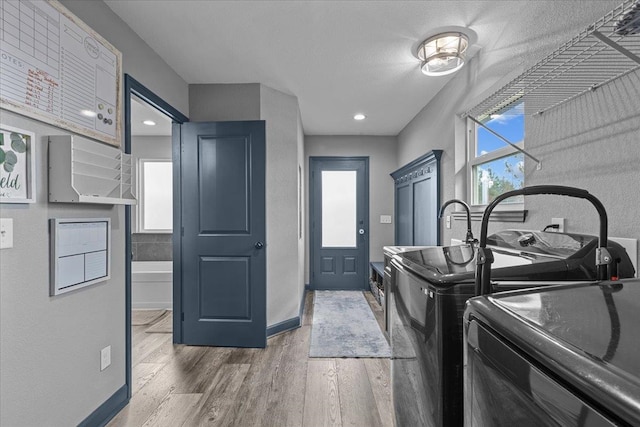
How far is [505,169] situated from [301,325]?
249 centimetres

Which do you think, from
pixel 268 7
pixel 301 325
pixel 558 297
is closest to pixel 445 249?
pixel 558 297

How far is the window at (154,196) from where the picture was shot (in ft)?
15.2

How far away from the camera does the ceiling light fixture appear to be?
6.88ft

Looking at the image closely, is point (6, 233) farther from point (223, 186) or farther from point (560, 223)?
point (560, 223)

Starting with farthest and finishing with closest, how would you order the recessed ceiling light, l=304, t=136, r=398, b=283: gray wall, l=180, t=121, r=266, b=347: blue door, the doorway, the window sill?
l=304, t=136, r=398, b=283: gray wall, the doorway, l=180, t=121, r=266, b=347: blue door, the window sill, the recessed ceiling light

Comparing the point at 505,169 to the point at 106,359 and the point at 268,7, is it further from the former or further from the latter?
the point at 106,359

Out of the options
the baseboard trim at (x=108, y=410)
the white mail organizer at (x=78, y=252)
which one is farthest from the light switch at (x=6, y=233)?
the baseboard trim at (x=108, y=410)

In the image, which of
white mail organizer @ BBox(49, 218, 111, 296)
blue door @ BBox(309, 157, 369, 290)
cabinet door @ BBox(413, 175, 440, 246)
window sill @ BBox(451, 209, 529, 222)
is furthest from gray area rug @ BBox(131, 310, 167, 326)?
window sill @ BBox(451, 209, 529, 222)

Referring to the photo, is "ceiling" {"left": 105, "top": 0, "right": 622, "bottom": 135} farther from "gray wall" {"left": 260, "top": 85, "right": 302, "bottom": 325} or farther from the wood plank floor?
the wood plank floor

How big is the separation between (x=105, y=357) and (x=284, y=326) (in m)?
1.68

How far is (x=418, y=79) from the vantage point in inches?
113

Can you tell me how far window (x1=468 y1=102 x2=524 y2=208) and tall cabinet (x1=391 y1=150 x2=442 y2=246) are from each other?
0.45 m

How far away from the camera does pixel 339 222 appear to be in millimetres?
5148

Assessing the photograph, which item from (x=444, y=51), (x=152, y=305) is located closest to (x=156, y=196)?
(x=152, y=305)
